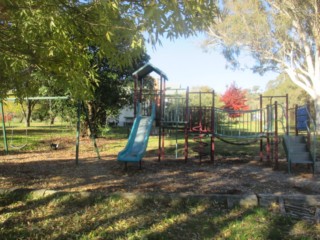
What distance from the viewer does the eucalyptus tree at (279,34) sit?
18250 mm

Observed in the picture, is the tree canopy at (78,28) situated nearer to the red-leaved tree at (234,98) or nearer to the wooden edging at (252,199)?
the wooden edging at (252,199)

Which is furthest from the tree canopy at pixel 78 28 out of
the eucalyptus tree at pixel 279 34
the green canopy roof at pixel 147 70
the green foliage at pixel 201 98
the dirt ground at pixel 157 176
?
the eucalyptus tree at pixel 279 34

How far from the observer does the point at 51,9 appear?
2.71 meters

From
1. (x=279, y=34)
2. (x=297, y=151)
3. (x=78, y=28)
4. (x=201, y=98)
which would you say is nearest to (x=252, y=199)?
(x=78, y=28)

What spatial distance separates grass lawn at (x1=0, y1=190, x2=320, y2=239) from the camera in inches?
135

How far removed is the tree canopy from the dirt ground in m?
2.48

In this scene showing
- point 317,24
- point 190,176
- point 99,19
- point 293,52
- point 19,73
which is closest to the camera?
point 99,19

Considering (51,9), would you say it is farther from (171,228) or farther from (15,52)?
(171,228)

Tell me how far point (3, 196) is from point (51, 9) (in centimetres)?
309

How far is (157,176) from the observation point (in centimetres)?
675

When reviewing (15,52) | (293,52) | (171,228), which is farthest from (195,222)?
(293,52)

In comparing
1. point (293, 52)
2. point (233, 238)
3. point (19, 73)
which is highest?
point (293, 52)

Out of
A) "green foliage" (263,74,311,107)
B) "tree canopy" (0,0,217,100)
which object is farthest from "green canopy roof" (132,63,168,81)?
"green foliage" (263,74,311,107)

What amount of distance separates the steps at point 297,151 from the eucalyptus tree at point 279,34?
38.4ft
